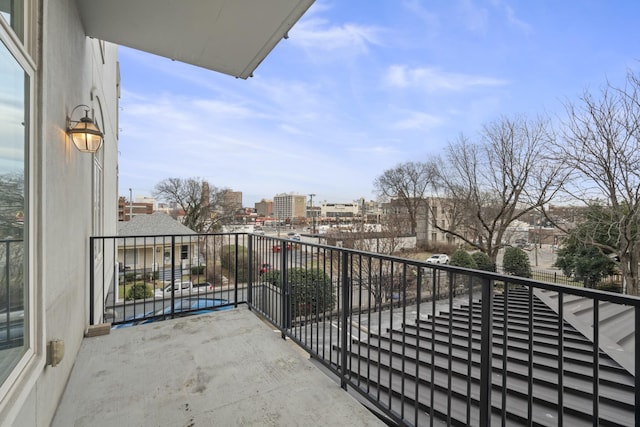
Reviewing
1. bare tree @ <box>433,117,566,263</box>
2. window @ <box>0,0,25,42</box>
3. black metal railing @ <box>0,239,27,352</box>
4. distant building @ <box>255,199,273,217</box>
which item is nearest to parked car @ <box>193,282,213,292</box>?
black metal railing @ <box>0,239,27,352</box>

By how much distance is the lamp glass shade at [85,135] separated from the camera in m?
2.22

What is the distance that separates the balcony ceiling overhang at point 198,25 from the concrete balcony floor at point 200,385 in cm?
261

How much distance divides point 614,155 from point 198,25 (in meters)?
11.0

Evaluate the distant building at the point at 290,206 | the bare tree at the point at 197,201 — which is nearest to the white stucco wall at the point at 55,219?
the bare tree at the point at 197,201

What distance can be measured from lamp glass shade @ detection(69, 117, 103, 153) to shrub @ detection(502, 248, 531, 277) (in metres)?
15.3

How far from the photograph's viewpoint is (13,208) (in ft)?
3.83

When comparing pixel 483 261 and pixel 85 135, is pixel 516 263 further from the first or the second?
pixel 85 135

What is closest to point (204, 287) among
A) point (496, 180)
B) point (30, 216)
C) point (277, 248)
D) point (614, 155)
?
point (277, 248)

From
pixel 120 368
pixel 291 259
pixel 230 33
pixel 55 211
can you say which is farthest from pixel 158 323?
pixel 230 33

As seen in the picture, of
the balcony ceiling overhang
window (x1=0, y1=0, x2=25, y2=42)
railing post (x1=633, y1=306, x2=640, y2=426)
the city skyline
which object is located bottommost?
railing post (x1=633, y1=306, x2=640, y2=426)

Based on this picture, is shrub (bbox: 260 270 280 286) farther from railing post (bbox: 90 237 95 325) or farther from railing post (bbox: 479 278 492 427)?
railing post (bbox: 479 278 492 427)

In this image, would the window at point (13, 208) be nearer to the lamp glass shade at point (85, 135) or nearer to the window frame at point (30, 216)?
the window frame at point (30, 216)

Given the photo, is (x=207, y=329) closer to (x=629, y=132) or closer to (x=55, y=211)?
(x=55, y=211)

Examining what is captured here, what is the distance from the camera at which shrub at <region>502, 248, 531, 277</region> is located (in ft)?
43.9
